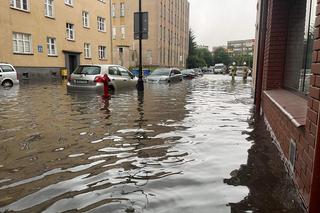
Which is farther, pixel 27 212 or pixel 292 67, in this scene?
pixel 292 67

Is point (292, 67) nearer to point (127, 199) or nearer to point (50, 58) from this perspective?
point (127, 199)

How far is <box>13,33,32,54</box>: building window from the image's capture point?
23.3 metres

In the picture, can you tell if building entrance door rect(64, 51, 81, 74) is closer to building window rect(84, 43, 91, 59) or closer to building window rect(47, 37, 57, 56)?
building window rect(47, 37, 57, 56)

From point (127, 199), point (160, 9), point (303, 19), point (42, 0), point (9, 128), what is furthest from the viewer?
point (160, 9)

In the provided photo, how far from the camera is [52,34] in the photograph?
27.1 metres

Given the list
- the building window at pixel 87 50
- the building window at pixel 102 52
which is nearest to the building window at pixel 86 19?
the building window at pixel 87 50

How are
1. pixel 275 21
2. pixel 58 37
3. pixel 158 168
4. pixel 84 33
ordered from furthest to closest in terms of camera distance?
pixel 84 33 < pixel 58 37 < pixel 275 21 < pixel 158 168

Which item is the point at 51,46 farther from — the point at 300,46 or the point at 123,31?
the point at 123,31

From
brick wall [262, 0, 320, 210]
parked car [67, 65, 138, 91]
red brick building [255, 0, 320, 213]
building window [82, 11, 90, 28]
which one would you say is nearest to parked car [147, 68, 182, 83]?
parked car [67, 65, 138, 91]

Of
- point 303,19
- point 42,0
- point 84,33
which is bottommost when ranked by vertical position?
point 303,19

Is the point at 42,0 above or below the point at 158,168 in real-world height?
above

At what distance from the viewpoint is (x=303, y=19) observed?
6188mm

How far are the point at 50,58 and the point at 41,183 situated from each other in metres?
25.3

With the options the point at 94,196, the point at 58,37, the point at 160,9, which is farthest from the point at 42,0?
the point at 160,9
